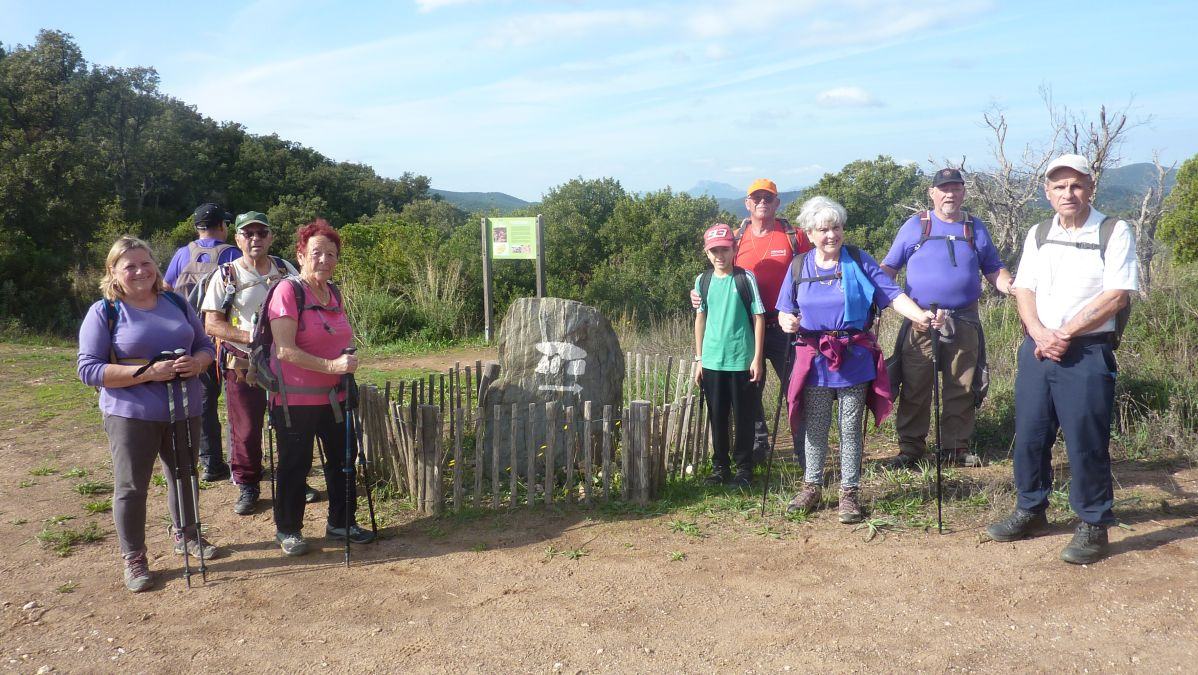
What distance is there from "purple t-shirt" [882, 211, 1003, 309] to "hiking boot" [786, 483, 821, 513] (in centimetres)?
142

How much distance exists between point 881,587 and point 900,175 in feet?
65.6

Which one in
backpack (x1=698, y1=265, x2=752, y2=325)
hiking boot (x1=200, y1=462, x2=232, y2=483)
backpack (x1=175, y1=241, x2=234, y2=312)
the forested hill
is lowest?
hiking boot (x1=200, y1=462, x2=232, y2=483)

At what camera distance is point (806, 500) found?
4594 mm

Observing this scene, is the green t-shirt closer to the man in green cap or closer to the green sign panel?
the man in green cap

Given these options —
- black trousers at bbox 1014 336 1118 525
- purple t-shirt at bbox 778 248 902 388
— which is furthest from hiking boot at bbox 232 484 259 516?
black trousers at bbox 1014 336 1118 525

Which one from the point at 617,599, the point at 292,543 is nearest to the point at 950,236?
the point at 617,599

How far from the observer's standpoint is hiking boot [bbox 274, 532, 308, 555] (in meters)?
4.27

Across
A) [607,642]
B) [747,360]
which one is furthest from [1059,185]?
[607,642]

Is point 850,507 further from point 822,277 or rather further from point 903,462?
point 822,277

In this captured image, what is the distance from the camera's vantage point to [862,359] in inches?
173

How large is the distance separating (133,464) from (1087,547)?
14.9 feet

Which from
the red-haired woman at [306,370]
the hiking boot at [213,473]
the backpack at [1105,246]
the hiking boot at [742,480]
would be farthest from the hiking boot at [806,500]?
the hiking boot at [213,473]

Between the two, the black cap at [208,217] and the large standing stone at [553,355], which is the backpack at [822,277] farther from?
the black cap at [208,217]

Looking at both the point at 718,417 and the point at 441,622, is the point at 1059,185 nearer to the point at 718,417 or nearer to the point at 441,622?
the point at 718,417
